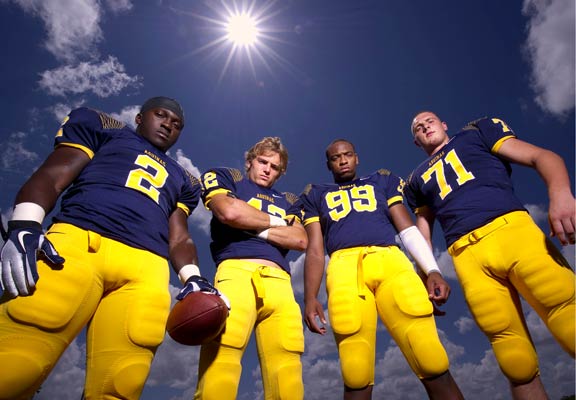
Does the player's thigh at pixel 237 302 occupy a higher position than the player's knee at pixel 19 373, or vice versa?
the player's thigh at pixel 237 302

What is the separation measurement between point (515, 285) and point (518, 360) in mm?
660

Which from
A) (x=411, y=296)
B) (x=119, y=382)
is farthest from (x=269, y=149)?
(x=119, y=382)

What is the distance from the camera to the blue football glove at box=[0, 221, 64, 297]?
2.21m

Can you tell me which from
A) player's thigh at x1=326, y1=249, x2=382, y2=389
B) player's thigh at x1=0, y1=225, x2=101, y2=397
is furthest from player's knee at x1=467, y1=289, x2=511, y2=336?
player's thigh at x1=0, y1=225, x2=101, y2=397

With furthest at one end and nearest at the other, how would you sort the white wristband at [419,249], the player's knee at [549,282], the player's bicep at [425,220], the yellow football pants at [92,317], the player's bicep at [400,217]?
the player's bicep at [425,220], the player's bicep at [400,217], the white wristband at [419,249], the player's knee at [549,282], the yellow football pants at [92,317]

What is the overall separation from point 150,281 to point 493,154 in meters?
3.87

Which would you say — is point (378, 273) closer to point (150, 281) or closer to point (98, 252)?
point (150, 281)

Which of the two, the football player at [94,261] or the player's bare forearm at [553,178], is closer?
the football player at [94,261]

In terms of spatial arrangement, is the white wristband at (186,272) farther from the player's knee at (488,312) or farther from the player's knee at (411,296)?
the player's knee at (488,312)

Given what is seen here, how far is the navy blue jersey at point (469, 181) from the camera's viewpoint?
3709 millimetres

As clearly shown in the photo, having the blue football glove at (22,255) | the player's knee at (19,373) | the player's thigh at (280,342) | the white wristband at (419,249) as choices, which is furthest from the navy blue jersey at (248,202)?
the player's knee at (19,373)

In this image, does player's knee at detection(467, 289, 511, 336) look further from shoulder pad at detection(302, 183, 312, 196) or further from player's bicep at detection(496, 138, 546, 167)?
shoulder pad at detection(302, 183, 312, 196)

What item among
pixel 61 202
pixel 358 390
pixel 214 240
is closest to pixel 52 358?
pixel 61 202

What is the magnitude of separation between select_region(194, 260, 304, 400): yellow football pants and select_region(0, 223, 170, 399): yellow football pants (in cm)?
66
